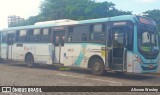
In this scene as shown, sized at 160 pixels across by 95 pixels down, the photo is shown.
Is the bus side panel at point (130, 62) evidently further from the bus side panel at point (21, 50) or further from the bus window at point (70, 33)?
the bus side panel at point (21, 50)

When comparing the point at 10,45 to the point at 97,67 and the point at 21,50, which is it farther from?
the point at 97,67

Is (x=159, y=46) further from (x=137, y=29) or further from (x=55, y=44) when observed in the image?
(x=55, y=44)

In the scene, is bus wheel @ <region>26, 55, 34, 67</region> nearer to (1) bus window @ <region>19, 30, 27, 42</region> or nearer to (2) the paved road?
(1) bus window @ <region>19, 30, 27, 42</region>

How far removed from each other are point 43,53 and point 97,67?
5175 millimetres

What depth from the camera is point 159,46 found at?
15086mm

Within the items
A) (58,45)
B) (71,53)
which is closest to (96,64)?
(71,53)

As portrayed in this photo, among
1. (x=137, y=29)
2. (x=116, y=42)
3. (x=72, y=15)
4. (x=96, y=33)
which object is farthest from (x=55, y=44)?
(x=72, y=15)

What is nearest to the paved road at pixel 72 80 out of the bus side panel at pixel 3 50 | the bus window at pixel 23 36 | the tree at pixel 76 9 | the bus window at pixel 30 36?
the bus window at pixel 30 36

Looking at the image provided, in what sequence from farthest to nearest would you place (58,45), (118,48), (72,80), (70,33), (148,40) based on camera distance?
(58,45) < (70,33) < (148,40) < (118,48) < (72,80)

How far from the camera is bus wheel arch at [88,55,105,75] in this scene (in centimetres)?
1464

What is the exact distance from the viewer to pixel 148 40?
14031 millimetres

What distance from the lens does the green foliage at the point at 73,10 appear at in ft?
156

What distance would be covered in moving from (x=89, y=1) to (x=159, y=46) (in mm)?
39366

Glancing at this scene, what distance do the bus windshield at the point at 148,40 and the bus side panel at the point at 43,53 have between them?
6.45 metres
